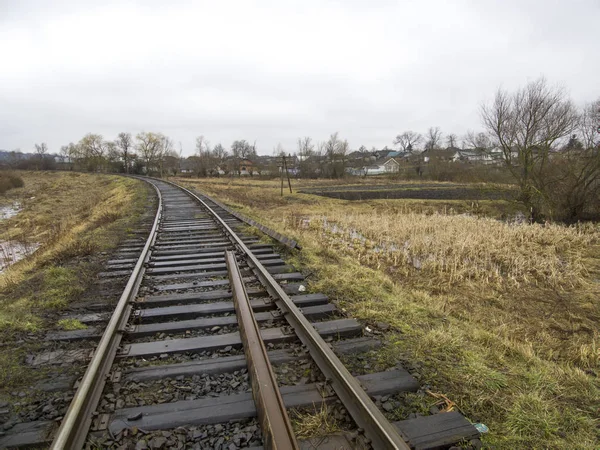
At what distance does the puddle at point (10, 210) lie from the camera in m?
24.1

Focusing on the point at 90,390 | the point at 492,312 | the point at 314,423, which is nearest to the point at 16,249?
the point at 90,390

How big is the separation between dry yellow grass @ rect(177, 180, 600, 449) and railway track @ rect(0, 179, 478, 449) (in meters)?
0.48

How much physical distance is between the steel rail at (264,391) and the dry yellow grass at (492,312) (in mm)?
1207

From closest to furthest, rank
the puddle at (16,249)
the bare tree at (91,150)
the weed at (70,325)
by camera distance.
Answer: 1. the weed at (70,325)
2. the puddle at (16,249)
3. the bare tree at (91,150)

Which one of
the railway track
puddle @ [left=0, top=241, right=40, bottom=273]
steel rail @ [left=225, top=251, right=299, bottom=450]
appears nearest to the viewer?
steel rail @ [left=225, top=251, right=299, bottom=450]

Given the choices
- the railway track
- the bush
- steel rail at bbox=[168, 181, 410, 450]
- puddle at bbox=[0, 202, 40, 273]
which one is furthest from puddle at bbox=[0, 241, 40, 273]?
the bush

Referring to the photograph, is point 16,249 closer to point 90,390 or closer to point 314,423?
point 90,390

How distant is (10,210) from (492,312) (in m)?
33.2

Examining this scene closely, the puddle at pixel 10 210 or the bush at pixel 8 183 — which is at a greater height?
the bush at pixel 8 183

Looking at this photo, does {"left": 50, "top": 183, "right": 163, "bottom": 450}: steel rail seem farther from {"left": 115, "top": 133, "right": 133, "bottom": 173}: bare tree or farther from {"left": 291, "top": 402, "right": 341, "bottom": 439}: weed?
{"left": 115, "top": 133, "right": 133, "bottom": 173}: bare tree

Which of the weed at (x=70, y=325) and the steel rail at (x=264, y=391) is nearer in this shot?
the steel rail at (x=264, y=391)

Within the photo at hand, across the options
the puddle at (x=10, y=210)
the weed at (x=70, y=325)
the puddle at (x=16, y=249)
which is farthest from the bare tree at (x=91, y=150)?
the weed at (x=70, y=325)

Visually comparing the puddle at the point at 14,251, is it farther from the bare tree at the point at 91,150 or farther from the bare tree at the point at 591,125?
the bare tree at the point at 91,150

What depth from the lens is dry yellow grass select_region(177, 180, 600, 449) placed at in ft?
9.11
